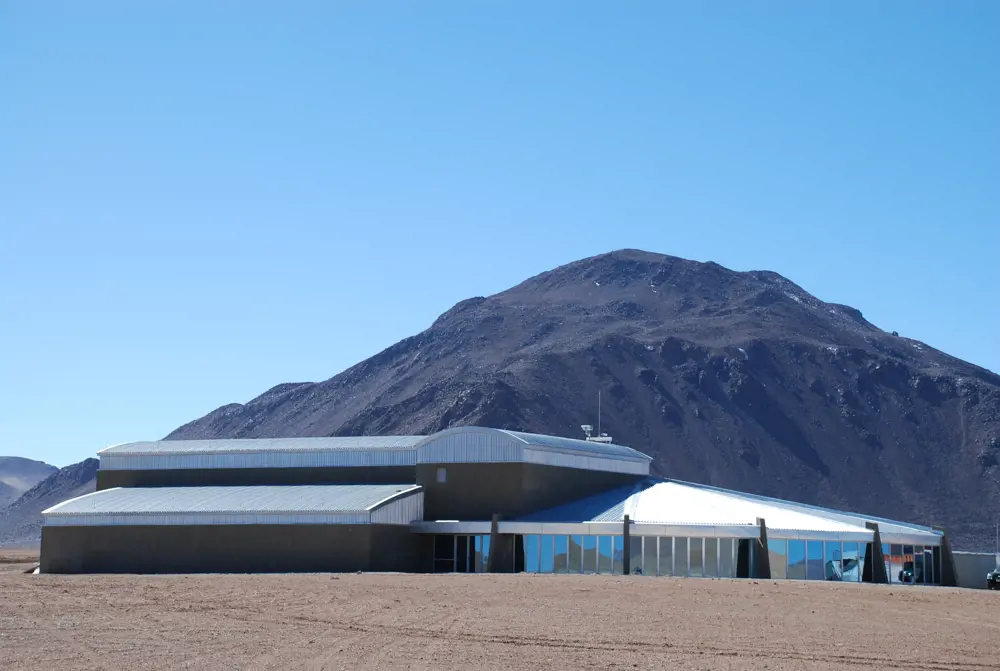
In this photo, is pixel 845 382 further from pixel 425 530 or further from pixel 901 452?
pixel 425 530

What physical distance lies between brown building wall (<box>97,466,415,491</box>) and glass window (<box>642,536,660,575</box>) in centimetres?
1237

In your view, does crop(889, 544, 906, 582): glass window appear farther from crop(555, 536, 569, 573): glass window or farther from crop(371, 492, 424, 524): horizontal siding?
crop(371, 492, 424, 524): horizontal siding

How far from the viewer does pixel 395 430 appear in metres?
163

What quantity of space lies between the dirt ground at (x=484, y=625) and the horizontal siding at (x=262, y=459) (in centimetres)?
1850

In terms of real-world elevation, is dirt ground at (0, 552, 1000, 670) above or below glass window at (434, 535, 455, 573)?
below

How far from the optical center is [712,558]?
179 ft

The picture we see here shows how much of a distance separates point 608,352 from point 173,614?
149632 millimetres

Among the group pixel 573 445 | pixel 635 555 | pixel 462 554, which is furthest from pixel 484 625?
pixel 573 445

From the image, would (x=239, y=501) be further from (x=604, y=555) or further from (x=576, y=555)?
(x=604, y=555)

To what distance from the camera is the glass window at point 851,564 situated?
53906mm

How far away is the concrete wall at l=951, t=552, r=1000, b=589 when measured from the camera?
61.2m

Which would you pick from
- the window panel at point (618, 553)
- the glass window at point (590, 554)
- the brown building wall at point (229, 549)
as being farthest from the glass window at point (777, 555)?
the brown building wall at point (229, 549)

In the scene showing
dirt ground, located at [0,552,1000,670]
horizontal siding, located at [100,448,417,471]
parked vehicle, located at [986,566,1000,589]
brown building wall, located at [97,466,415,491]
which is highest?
horizontal siding, located at [100,448,417,471]

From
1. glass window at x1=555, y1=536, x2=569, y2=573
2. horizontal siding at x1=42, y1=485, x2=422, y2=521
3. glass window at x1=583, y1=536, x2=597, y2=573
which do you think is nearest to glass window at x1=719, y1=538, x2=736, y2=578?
glass window at x1=583, y1=536, x2=597, y2=573
